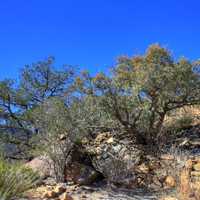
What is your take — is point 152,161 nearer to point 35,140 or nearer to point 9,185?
point 35,140

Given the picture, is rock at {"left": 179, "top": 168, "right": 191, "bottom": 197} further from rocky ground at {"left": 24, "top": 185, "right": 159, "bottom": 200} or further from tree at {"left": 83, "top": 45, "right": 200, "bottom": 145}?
tree at {"left": 83, "top": 45, "right": 200, "bottom": 145}

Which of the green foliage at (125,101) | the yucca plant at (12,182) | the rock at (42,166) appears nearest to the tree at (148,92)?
the green foliage at (125,101)

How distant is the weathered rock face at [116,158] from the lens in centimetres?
1112

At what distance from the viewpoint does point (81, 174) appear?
11.3 m

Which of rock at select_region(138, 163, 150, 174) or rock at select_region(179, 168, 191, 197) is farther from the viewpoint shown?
rock at select_region(138, 163, 150, 174)

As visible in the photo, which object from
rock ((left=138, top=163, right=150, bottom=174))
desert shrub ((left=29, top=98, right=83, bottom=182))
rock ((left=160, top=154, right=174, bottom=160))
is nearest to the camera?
desert shrub ((left=29, top=98, right=83, bottom=182))

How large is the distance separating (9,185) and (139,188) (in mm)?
3528

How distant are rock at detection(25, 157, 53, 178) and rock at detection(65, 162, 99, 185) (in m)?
0.53

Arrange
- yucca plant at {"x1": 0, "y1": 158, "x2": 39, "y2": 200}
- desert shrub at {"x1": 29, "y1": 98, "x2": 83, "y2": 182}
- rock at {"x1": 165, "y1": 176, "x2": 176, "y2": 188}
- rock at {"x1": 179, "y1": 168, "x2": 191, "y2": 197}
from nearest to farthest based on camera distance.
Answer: yucca plant at {"x1": 0, "y1": 158, "x2": 39, "y2": 200} → rock at {"x1": 179, "y1": 168, "x2": 191, "y2": 197} → rock at {"x1": 165, "y1": 176, "x2": 176, "y2": 188} → desert shrub at {"x1": 29, "y1": 98, "x2": 83, "y2": 182}

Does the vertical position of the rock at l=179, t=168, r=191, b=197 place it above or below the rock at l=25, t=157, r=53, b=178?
below

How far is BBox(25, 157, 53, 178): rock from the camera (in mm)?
11582

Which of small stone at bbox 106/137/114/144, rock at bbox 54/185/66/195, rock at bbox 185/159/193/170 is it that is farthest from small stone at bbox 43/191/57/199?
small stone at bbox 106/137/114/144

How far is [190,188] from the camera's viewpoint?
9438 mm

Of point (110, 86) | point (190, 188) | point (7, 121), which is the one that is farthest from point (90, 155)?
point (7, 121)
